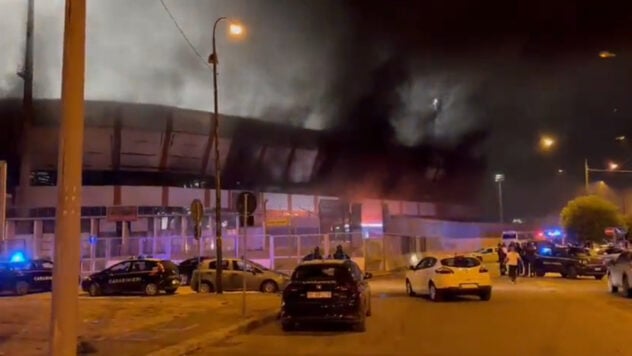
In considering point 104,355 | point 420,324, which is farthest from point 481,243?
point 104,355

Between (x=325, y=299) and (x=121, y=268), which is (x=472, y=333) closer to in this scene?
(x=325, y=299)

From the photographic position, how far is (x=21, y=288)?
25.6 m

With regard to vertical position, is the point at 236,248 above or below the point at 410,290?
above

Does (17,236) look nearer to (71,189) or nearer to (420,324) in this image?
(420,324)

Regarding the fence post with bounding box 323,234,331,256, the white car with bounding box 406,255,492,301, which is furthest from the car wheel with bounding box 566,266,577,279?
the white car with bounding box 406,255,492,301

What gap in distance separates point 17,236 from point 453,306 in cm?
3030

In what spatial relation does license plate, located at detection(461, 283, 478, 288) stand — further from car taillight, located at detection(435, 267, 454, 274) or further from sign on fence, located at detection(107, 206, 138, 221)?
sign on fence, located at detection(107, 206, 138, 221)

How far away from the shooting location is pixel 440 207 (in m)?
80.9

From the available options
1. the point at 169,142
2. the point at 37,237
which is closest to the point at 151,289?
the point at 37,237

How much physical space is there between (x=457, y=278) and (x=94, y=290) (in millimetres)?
13529

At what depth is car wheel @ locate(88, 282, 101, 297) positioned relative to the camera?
82.6ft

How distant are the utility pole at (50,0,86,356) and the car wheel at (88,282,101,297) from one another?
18.2 meters

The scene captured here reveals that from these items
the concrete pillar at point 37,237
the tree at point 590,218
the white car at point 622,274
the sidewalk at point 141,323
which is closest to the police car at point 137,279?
the sidewalk at point 141,323

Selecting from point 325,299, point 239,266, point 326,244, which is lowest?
point 325,299
